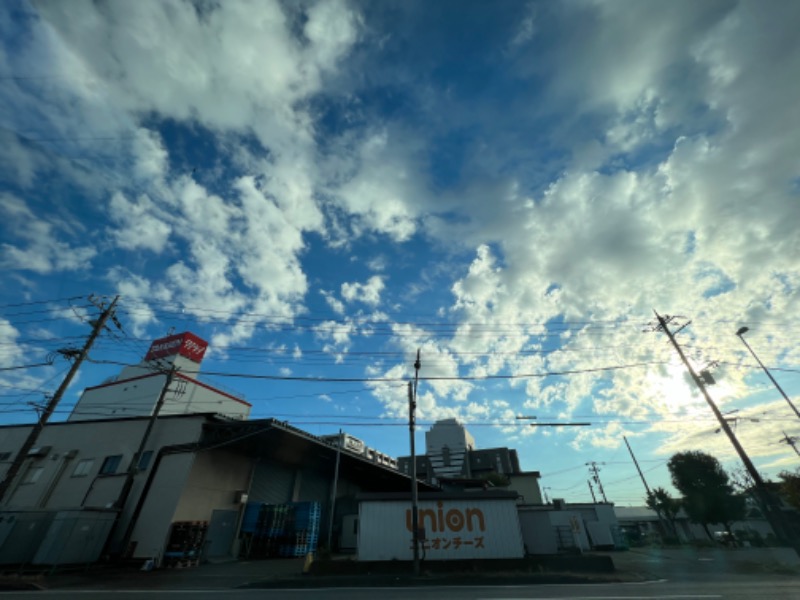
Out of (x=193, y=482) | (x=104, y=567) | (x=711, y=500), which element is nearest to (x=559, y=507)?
(x=711, y=500)

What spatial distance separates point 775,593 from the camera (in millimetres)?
Result: 10117

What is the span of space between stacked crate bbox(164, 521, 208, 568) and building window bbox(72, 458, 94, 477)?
974 centimetres

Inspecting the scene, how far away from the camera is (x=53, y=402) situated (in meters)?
16.6

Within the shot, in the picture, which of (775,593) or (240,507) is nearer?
(775,593)

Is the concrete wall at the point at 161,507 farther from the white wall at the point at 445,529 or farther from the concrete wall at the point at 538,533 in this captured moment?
the concrete wall at the point at 538,533

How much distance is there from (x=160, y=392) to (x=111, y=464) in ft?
114

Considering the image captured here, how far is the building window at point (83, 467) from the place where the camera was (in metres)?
24.3

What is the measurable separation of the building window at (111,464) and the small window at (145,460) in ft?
6.71

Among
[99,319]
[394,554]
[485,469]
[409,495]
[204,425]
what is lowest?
[394,554]

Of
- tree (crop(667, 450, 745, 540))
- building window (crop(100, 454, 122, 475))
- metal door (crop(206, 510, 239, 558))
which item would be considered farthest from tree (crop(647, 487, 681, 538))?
building window (crop(100, 454, 122, 475))

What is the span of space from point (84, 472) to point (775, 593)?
118ft

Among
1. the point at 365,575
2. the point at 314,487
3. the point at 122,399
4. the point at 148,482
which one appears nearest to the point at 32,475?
the point at 148,482

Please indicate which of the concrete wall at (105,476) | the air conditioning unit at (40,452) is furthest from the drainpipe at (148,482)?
the air conditioning unit at (40,452)

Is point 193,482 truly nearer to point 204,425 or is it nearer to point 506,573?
point 204,425
